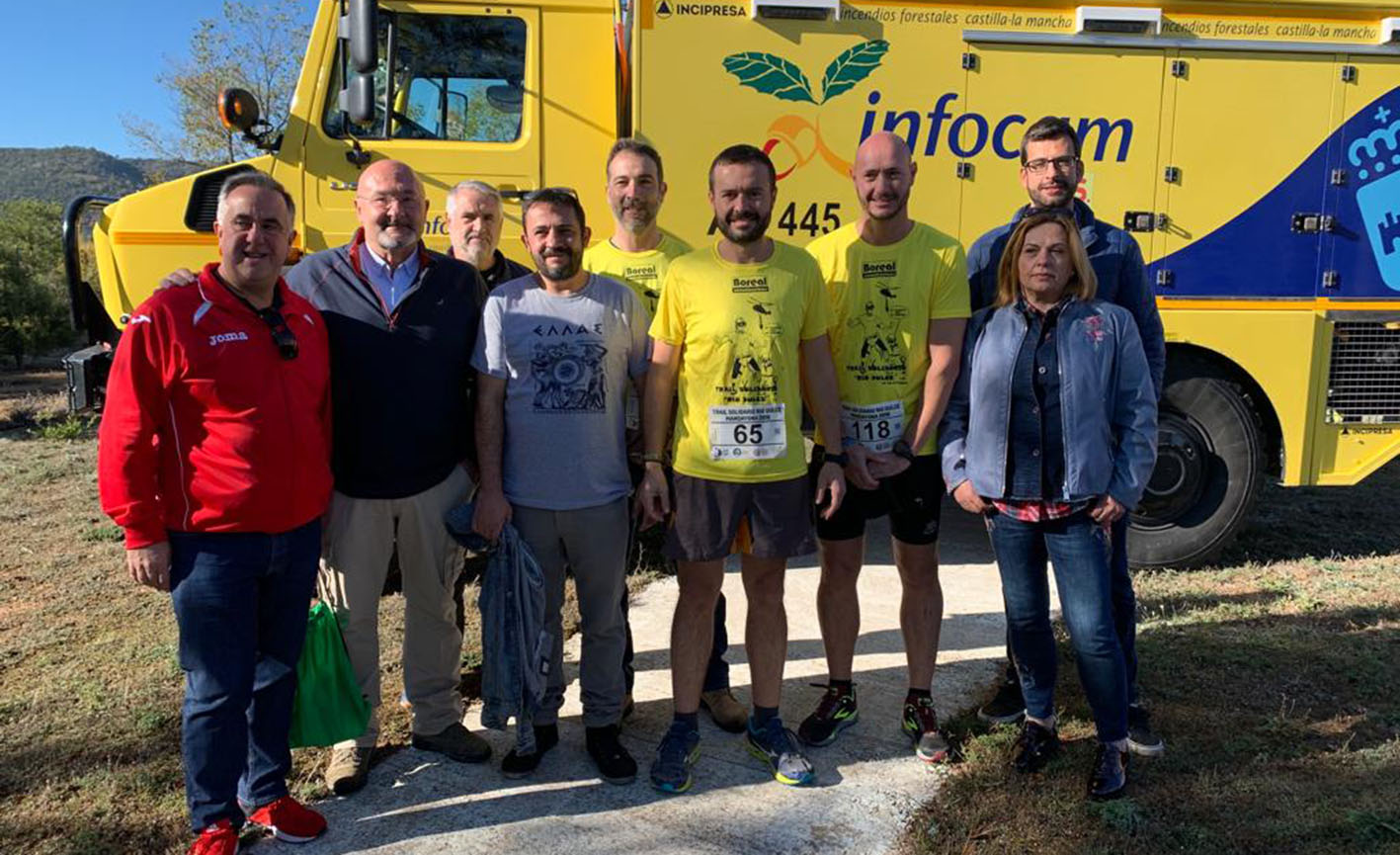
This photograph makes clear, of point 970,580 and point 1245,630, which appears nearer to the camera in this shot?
point 1245,630

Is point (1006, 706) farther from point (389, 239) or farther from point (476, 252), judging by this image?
point (389, 239)

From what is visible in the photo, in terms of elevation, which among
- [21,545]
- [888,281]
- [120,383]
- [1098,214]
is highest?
[1098,214]

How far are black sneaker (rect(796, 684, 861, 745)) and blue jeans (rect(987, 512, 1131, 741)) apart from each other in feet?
2.00

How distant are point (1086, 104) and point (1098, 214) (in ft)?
1.81

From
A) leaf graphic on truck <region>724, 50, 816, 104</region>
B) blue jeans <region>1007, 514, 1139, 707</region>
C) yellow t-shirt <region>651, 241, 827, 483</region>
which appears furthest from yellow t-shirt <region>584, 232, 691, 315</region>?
leaf graphic on truck <region>724, 50, 816, 104</region>

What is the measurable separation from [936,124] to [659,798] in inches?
140

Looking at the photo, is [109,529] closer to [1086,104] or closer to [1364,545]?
[1086,104]

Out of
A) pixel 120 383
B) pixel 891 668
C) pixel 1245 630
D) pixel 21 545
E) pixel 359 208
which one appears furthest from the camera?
pixel 21 545

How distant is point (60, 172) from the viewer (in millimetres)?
57281

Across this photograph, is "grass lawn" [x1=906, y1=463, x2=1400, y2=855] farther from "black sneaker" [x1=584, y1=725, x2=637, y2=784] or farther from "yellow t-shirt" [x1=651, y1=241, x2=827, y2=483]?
"yellow t-shirt" [x1=651, y1=241, x2=827, y2=483]

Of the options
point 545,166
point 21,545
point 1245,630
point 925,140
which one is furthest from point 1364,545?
point 21,545

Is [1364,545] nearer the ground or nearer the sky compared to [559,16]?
nearer the ground

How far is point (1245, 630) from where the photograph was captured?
4270mm

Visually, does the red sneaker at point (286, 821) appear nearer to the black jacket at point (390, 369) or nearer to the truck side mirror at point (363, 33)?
the black jacket at point (390, 369)
